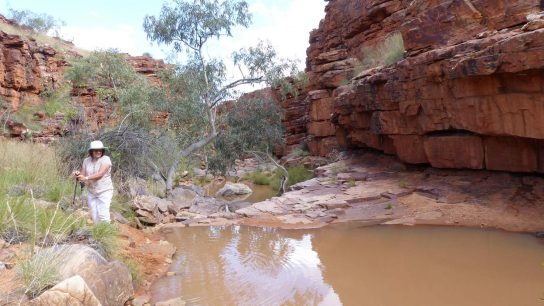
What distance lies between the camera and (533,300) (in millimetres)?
3836

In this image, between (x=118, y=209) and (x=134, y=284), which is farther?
(x=118, y=209)

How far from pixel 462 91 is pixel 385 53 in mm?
5144

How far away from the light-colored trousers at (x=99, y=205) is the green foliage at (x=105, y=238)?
0.65 metres

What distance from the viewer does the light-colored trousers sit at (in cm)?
521

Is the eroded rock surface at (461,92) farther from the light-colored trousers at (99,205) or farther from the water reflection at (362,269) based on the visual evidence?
the light-colored trousers at (99,205)

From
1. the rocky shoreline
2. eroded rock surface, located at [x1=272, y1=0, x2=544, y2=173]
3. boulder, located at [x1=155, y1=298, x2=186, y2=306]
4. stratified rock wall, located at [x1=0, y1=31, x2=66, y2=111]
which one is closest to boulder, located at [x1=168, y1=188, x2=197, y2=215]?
the rocky shoreline

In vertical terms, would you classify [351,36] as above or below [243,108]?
above

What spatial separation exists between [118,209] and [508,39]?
8029 millimetres

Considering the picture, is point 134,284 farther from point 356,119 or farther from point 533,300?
point 356,119

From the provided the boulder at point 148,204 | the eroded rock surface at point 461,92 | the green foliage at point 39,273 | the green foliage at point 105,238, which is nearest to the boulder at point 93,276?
the green foliage at point 39,273

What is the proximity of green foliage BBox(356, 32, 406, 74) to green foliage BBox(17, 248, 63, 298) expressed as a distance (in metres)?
9.95

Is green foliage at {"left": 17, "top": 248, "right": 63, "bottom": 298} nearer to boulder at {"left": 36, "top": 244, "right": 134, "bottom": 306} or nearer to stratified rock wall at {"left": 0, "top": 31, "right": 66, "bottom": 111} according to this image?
boulder at {"left": 36, "top": 244, "right": 134, "bottom": 306}

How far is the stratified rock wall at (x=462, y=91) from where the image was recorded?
23.2ft

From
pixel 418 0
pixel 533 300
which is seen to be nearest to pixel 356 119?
pixel 418 0
